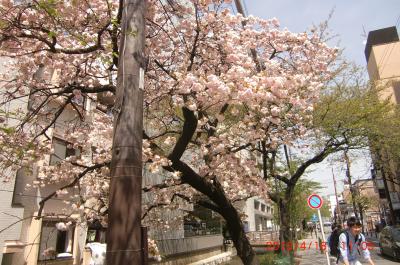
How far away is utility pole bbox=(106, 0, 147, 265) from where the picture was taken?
323 centimetres

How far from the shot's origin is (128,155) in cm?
350

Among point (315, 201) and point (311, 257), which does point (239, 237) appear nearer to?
point (315, 201)

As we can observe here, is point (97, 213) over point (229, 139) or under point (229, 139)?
under


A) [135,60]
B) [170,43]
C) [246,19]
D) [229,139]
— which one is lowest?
[135,60]

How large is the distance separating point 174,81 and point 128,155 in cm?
450

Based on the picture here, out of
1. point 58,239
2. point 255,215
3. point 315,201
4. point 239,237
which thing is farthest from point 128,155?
point 255,215

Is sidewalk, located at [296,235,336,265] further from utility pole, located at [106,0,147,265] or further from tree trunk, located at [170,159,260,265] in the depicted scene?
utility pole, located at [106,0,147,265]

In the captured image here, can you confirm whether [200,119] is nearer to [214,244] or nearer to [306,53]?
[306,53]

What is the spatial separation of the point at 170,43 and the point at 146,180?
1039cm

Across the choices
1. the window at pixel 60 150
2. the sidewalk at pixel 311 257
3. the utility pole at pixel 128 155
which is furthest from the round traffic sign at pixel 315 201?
the utility pole at pixel 128 155

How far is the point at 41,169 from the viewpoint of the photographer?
9.97 m

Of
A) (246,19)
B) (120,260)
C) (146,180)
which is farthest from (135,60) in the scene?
(146,180)

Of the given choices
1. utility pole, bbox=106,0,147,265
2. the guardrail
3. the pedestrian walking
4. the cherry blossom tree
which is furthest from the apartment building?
utility pole, bbox=106,0,147,265

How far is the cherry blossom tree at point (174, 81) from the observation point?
6.32 meters
